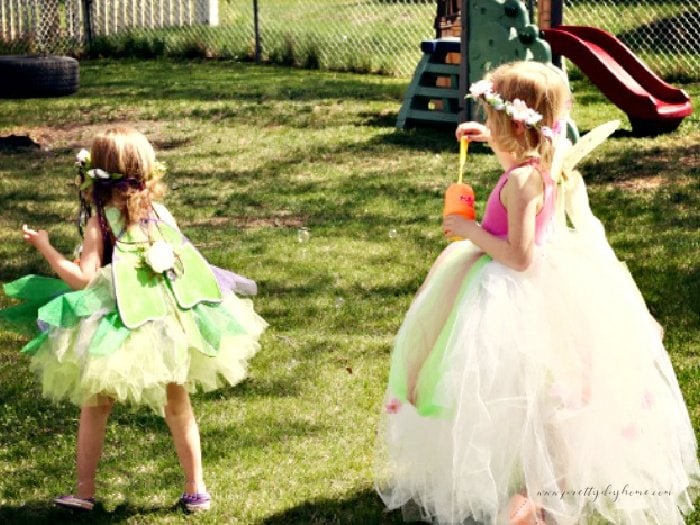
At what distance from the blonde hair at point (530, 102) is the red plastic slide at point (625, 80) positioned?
7438mm

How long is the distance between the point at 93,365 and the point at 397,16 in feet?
62.3

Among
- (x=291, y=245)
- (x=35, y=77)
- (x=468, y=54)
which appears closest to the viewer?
(x=291, y=245)

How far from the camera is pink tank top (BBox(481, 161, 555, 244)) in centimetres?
418

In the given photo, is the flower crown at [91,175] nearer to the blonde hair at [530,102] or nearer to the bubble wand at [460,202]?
the bubble wand at [460,202]

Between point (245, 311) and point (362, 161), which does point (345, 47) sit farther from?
point (245, 311)

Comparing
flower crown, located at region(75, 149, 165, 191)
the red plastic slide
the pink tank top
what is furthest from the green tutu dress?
A: the red plastic slide

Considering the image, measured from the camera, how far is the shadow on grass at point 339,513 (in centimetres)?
442

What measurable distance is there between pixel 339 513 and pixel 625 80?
8.37 meters

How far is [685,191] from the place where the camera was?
9328 mm

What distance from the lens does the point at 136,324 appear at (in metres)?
4.18

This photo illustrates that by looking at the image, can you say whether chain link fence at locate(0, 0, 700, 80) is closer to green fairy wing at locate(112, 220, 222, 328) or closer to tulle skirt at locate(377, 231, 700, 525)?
green fairy wing at locate(112, 220, 222, 328)

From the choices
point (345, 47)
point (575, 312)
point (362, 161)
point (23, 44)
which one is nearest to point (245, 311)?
point (575, 312)

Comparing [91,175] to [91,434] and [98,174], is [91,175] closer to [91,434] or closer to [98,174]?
[98,174]

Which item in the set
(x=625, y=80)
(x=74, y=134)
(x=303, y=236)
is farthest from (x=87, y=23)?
(x=303, y=236)
